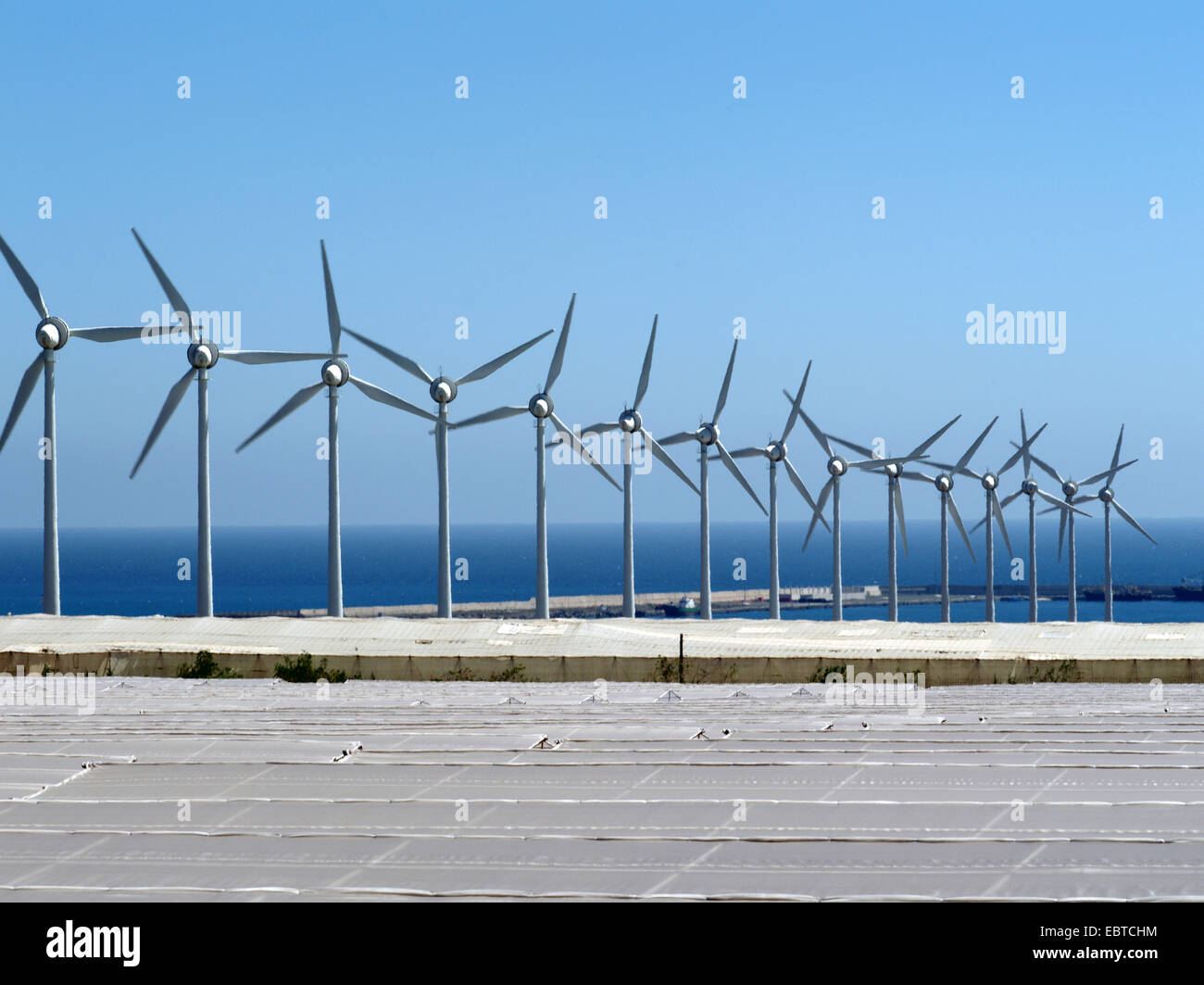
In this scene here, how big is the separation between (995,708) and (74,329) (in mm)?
55035

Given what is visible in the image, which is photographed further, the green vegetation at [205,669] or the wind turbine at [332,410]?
the wind turbine at [332,410]

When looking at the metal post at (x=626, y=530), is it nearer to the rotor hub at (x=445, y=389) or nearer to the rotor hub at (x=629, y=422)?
the rotor hub at (x=629, y=422)

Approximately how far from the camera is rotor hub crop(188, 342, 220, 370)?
75375 millimetres

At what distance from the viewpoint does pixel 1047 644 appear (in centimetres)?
7462

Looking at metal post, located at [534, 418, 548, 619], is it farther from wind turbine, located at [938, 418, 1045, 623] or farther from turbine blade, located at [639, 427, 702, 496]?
wind turbine, located at [938, 418, 1045, 623]

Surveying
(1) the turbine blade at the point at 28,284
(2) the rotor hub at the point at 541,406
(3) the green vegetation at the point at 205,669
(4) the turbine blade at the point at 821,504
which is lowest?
(3) the green vegetation at the point at 205,669

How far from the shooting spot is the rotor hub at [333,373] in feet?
267

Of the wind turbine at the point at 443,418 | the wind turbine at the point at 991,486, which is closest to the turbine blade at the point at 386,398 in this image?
the wind turbine at the point at 443,418

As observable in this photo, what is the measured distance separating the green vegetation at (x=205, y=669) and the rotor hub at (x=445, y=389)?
134ft

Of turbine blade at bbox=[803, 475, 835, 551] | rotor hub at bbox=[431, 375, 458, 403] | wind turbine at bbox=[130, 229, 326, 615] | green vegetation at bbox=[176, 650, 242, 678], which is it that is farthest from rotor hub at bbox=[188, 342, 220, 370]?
turbine blade at bbox=[803, 475, 835, 551]

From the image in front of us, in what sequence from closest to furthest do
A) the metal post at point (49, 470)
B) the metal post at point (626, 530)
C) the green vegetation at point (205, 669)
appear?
the green vegetation at point (205, 669) → the metal post at point (49, 470) → the metal post at point (626, 530)

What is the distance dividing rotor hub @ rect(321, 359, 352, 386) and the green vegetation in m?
34.0

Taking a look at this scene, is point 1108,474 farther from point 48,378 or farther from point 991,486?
point 48,378
